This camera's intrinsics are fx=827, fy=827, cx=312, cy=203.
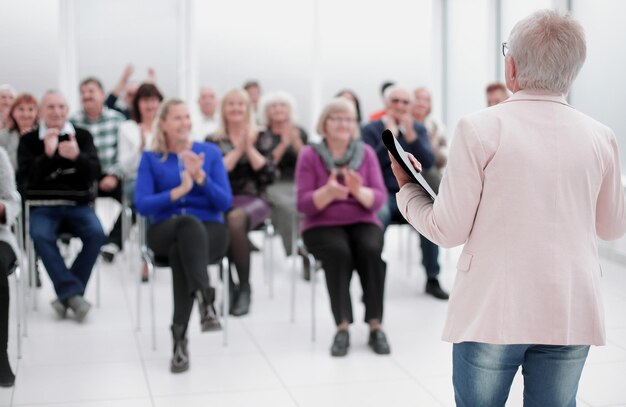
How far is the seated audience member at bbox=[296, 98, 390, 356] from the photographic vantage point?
3.73 metres

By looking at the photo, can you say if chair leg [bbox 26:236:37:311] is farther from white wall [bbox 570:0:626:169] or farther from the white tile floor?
white wall [bbox 570:0:626:169]

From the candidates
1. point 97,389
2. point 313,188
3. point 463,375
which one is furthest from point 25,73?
point 463,375

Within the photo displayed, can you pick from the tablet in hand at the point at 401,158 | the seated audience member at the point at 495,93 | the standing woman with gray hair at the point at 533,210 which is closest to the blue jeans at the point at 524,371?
the standing woman with gray hair at the point at 533,210

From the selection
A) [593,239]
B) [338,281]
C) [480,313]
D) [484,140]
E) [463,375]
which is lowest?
[338,281]

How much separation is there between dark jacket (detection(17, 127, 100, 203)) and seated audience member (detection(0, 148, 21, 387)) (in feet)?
2.26

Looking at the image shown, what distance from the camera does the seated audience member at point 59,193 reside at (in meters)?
4.16

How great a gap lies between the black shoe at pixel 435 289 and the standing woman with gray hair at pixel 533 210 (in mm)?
2944

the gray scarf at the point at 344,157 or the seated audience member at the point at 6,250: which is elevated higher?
the gray scarf at the point at 344,157

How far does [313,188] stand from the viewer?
3.96 metres

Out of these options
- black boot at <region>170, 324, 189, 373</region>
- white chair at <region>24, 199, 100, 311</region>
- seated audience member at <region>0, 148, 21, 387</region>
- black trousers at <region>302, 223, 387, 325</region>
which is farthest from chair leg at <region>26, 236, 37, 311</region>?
black trousers at <region>302, 223, 387, 325</region>

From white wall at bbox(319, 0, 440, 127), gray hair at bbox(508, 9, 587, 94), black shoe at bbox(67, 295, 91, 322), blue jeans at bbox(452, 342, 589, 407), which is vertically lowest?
black shoe at bbox(67, 295, 91, 322)

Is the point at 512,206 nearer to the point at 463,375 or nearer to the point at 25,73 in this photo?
the point at 463,375

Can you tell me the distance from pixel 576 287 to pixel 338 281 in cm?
214

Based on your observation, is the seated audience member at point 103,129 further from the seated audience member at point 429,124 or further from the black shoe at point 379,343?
the black shoe at point 379,343
